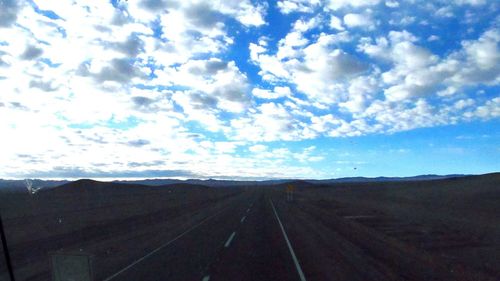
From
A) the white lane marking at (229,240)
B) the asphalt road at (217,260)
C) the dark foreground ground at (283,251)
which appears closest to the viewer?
the asphalt road at (217,260)

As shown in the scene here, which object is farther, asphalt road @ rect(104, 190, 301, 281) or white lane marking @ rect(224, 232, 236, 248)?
white lane marking @ rect(224, 232, 236, 248)

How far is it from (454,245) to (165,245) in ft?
34.8

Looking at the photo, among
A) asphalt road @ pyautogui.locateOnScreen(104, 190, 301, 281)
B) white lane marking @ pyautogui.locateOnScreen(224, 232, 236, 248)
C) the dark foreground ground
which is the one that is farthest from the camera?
white lane marking @ pyautogui.locateOnScreen(224, 232, 236, 248)

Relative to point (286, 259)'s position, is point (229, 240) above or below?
above

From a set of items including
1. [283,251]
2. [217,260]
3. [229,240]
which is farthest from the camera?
[229,240]

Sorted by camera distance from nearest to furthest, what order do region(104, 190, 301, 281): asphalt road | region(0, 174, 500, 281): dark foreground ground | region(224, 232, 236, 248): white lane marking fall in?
1. region(104, 190, 301, 281): asphalt road
2. region(0, 174, 500, 281): dark foreground ground
3. region(224, 232, 236, 248): white lane marking

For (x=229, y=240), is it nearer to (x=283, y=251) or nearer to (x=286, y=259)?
(x=283, y=251)

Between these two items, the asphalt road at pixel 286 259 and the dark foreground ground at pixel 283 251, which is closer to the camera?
the asphalt road at pixel 286 259

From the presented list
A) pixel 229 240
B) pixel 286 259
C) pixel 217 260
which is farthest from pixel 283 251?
pixel 229 240

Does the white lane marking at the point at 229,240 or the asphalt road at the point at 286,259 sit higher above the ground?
the white lane marking at the point at 229,240

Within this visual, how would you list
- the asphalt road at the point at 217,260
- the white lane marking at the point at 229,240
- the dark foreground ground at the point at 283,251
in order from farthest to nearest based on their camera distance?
the white lane marking at the point at 229,240 → the dark foreground ground at the point at 283,251 → the asphalt road at the point at 217,260

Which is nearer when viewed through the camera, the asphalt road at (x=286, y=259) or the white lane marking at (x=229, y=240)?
the asphalt road at (x=286, y=259)

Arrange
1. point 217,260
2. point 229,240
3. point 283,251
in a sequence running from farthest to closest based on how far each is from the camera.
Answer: point 229,240 < point 283,251 < point 217,260

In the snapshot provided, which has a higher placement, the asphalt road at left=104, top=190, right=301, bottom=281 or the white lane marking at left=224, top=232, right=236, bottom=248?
the white lane marking at left=224, top=232, right=236, bottom=248
